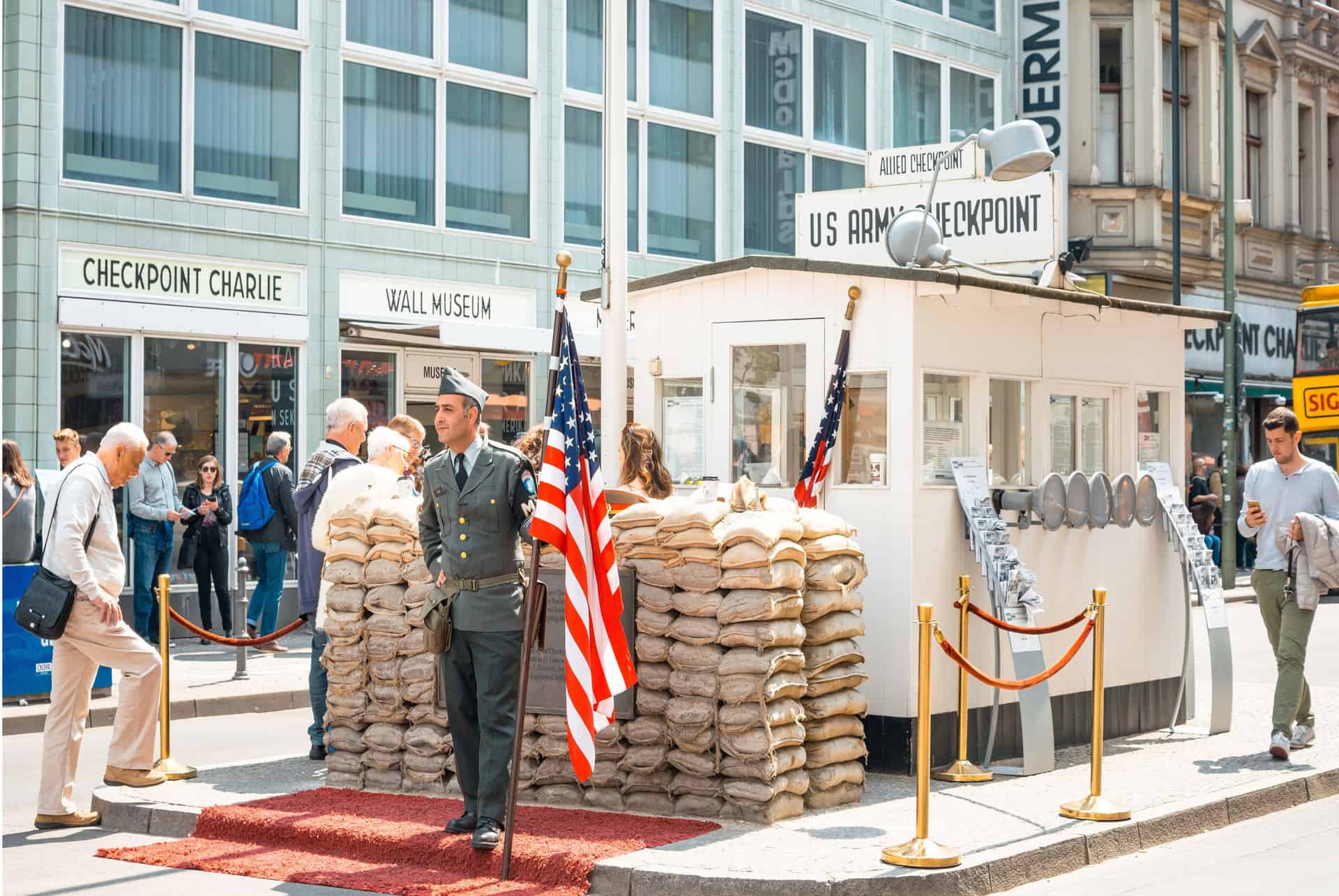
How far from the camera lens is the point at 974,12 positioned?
97.2ft

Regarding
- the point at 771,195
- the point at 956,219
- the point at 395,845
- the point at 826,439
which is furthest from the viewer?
the point at 771,195

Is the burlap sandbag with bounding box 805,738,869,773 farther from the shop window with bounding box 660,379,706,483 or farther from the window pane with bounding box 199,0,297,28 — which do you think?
the window pane with bounding box 199,0,297,28

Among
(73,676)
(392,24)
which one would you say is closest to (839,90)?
(392,24)

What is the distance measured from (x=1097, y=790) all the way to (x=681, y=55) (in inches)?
695

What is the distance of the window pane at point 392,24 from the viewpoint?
2012 centimetres

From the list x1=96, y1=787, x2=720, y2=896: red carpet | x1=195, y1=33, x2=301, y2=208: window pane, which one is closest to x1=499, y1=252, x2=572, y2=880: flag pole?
x1=96, y1=787, x2=720, y2=896: red carpet

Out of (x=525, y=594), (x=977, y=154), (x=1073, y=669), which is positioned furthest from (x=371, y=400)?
(x=525, y=594)

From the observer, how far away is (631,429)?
9.33m

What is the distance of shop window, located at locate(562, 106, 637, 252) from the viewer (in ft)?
73.9

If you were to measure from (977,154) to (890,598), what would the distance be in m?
4.00

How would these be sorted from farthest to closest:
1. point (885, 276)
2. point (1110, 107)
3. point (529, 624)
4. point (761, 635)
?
point (1110, 107) → point (885, 276) → point (761, 635) → point (529, 624)

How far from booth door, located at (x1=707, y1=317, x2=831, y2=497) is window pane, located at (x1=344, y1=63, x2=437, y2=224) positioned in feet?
35.1

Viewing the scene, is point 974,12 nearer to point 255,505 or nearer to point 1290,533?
point 255,505

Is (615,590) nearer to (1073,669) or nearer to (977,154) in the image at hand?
(1073,669)
